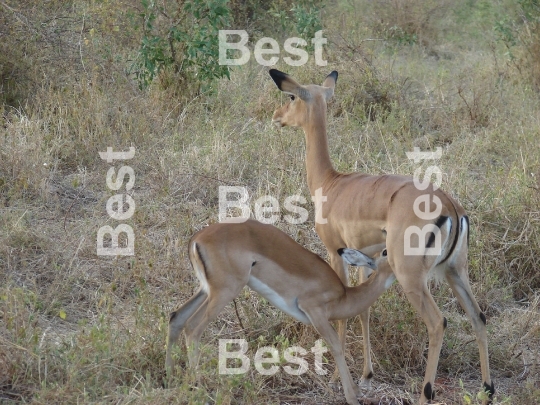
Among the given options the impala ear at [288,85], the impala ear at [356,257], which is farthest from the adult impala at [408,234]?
the impala ear at [288,85]

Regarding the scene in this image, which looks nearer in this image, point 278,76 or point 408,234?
point 408,234

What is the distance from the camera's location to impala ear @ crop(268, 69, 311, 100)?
196 inches

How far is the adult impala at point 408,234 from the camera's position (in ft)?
12.6

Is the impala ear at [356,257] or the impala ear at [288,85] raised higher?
the impala ear at [288,85]

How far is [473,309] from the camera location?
4125 mm

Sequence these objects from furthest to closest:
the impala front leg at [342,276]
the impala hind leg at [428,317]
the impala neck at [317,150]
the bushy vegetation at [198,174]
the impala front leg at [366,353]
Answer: the impala neck at [317,150]
the impala front leg at [342,276]
the impala front leg at [366,353]
the bushy vegetation at [198,174]
the impala hind leg at [428,317]

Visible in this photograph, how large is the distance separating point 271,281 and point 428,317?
0.73 m

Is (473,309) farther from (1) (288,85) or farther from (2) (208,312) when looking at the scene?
(1) (288,85)

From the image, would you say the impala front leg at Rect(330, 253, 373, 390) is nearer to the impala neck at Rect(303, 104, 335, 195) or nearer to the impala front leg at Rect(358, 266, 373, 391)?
the impala front leg at Rect(358, 266, 373, 391)

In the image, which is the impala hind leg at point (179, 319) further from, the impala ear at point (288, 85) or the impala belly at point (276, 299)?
the impala ear at point (288, 85)

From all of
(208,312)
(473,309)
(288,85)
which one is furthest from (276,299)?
(288,85)

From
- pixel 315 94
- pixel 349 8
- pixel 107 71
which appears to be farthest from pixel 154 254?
pixel 349 8

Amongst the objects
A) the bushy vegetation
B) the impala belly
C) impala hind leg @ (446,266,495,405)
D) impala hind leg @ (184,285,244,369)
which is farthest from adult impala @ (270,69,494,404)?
impala hind leg @ (184,285,244,369)

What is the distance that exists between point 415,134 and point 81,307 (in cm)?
366
